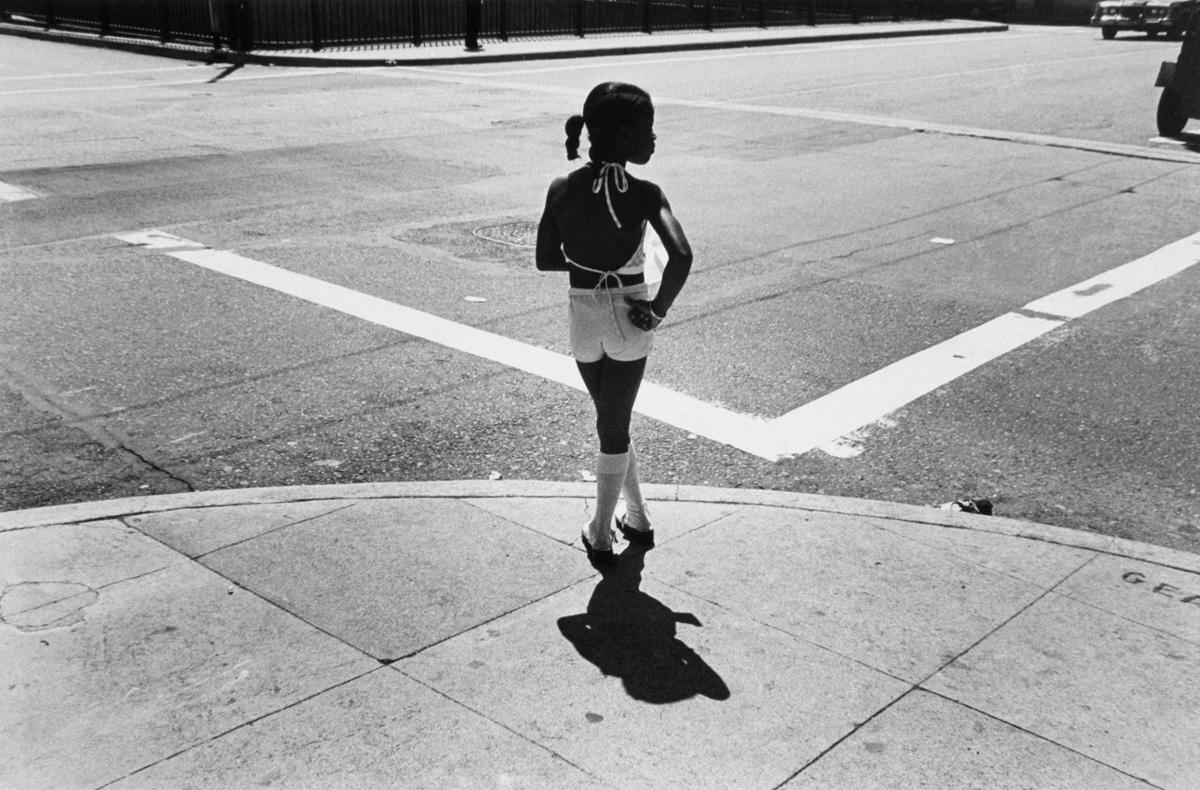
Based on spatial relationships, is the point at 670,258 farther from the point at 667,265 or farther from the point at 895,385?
the point at 895,385

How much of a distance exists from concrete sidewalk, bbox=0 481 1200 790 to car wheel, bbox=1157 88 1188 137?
1431 cm

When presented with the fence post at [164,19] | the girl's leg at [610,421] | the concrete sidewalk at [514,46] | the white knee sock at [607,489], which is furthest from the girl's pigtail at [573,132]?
the fence post at [164,19]

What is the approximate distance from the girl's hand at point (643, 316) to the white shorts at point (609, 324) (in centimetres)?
4

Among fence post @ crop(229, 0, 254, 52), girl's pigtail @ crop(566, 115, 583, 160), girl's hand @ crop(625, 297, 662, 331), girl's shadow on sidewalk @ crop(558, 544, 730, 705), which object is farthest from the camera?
fence post @ crop(229, 0, 254, 52)

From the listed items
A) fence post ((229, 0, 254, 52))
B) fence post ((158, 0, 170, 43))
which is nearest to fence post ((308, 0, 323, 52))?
fence post ((229, 0, 254, 52))

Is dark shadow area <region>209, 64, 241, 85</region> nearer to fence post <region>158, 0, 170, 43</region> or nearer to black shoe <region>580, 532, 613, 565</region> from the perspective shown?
fence post <region>158, 0, 170, 43</region>

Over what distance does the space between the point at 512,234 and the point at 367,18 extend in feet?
70.4

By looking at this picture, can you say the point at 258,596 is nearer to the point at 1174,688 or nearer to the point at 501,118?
the point at 1174,688

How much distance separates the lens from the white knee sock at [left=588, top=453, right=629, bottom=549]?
4902mm

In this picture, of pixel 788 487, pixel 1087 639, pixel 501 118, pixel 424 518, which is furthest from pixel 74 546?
pixel 501 118

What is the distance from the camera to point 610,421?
15.9ft

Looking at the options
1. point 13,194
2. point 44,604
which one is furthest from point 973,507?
point 13,194

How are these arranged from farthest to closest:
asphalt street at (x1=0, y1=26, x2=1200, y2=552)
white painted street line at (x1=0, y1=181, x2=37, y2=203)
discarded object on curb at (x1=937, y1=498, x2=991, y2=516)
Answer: white painted street line at (x1=0, y1=181, x2=37, y2=203) → asphalt street at (x1=0, y1=26, x2=1200, y2=552) → discarded object on curb at (x1=937, y1=498, x2=991, y2=516)

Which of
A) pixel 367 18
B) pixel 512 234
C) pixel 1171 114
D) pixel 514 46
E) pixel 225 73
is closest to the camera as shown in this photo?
pixel 512 234
